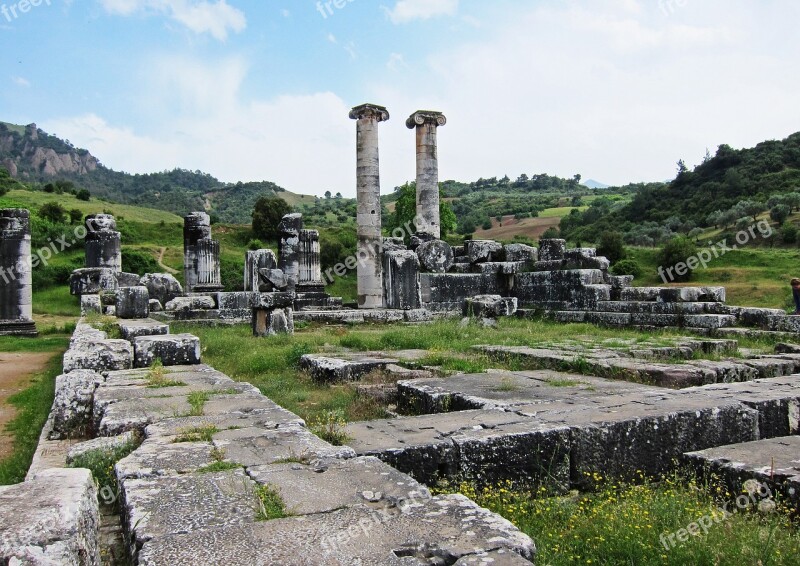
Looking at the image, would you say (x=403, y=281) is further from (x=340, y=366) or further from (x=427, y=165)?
(x=340, y=366)

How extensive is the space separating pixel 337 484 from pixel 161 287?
1934 cm

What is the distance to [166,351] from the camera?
810cm

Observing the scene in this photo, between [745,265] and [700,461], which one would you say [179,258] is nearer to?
[745,265]

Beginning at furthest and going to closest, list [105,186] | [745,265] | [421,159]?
[105,186] → [745,265] → [421,159]

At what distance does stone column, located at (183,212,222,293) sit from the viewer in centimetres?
2388

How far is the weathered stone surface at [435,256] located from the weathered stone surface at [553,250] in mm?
2483

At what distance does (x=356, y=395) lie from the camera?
758 centimetres

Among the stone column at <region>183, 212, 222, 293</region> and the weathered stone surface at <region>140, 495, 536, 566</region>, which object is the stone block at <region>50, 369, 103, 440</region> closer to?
the weathered stone surface at <region>140, 495, 536, 566</region>

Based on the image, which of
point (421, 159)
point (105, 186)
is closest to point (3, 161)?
point (105, 186)

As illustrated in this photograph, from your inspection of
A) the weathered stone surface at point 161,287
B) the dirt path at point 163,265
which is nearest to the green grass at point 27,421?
the weathered stone surface at point 161,287

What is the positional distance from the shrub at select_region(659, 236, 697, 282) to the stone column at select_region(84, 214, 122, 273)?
24.5 meters

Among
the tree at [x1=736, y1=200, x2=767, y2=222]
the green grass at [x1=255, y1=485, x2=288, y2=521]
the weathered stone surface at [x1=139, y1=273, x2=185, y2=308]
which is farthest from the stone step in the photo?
the tree at [x1=736, y1=200, x2=767, y2=222]

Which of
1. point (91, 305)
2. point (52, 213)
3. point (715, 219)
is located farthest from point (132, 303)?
point (715, 219)

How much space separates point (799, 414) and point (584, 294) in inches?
392
